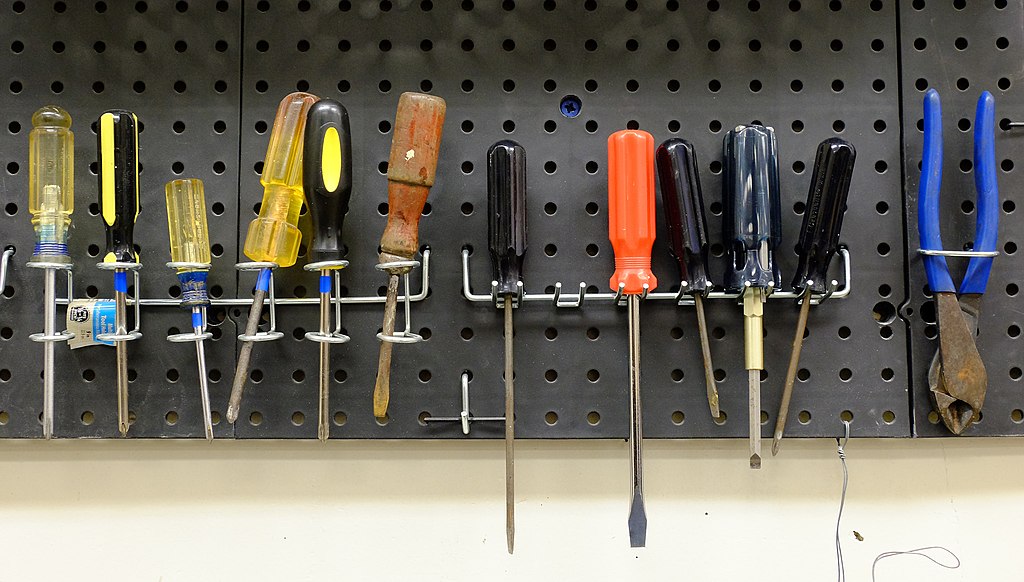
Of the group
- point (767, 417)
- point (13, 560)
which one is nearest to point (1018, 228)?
point (767, 417)

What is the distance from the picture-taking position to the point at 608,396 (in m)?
0.84

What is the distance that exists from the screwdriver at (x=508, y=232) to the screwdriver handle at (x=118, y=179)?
0.39 meters

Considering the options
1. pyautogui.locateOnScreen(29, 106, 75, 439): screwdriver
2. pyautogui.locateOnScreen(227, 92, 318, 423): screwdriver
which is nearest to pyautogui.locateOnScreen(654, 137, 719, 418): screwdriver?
pyautogui.locateOnScreen(227, 92, 318, 423): screwdriver

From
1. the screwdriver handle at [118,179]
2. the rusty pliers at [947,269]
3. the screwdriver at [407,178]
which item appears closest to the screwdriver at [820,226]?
the rusty pliers at [947,269]

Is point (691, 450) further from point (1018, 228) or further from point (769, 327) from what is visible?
point (1018, 228)

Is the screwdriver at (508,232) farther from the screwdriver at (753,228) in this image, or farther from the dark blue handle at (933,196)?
the dark blue handle at (933,196)

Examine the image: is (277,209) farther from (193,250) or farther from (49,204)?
(49,204)

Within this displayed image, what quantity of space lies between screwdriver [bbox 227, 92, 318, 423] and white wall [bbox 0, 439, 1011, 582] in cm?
17

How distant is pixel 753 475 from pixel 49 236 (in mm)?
869

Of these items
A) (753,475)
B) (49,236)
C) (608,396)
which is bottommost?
(753,475)

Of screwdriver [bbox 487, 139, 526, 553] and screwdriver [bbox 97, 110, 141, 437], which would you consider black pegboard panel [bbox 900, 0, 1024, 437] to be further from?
screwdriver [bbox 97, 110, 141, 437]

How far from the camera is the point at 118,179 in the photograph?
780 millimetres

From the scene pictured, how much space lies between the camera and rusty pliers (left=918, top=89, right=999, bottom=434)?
80 cm

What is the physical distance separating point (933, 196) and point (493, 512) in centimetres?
63
